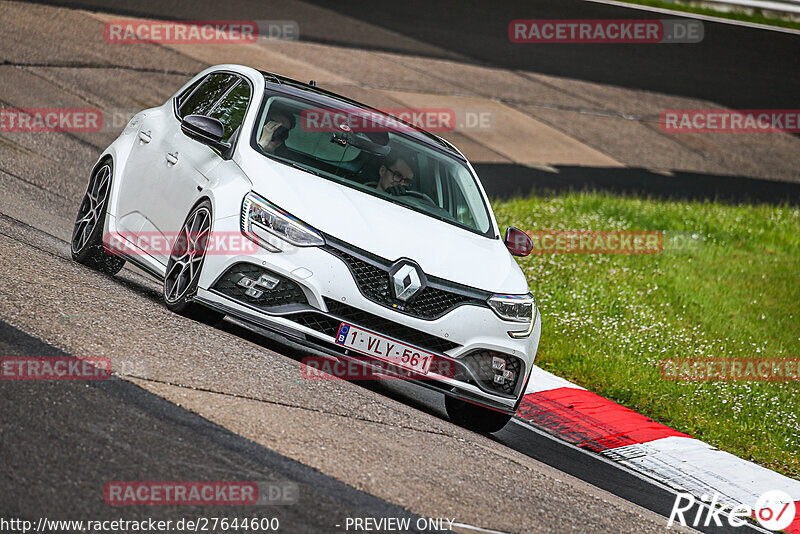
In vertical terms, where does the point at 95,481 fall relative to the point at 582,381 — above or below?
above

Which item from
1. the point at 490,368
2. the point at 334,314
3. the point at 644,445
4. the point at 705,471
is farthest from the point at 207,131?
the point at 705,471

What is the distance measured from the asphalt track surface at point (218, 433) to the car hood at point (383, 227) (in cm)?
91

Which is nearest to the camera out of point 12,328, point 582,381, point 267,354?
point 12,328

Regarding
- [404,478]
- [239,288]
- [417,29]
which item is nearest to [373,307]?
[239,288]

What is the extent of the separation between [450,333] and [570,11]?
73.8ft

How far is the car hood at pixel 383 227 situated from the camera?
6.80 m

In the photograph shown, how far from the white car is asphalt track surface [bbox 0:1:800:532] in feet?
0.99

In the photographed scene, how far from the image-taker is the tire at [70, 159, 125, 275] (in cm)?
851

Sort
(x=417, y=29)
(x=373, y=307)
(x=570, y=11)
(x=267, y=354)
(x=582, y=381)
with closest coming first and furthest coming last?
1. (x=373, y=307)
2. (x=267, y=354)
3. (x=582, y=381)
4. (x=417, y=29)
5. (x=570, y=11)

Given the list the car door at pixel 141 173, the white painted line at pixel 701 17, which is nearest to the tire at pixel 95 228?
the car door at pixel 141 173

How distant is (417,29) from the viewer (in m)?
25.7

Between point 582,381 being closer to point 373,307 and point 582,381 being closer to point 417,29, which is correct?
point 373,307

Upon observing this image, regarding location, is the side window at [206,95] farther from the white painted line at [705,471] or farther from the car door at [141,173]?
the white painted line at [705,471]

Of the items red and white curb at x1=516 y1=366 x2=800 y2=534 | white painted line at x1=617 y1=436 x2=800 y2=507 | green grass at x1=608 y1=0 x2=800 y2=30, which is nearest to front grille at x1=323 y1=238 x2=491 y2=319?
red and white curb at x1=516 y1=366 x2=800 y2=534
